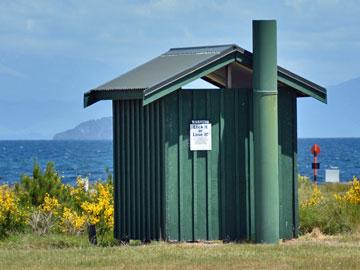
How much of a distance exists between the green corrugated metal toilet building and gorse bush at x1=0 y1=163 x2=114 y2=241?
178 cm

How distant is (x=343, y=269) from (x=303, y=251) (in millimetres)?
1828

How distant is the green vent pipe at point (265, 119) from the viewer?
735 inches

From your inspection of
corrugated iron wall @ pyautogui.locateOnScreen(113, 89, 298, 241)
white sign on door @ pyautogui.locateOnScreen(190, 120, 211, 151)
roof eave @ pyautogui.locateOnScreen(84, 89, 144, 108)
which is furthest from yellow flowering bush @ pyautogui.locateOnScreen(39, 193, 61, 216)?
white sign on door @ pyautogui.locateOnScreen(190, 120, 211, 151)

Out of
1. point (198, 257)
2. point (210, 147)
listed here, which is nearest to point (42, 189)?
point (210, 147)

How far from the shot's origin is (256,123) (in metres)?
18.8

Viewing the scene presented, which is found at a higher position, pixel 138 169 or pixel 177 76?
pixel 177 76

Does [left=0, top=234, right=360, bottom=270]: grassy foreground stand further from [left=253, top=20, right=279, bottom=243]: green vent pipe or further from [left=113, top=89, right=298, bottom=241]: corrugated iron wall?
[left=253, top=20, right=279, bottom=243]: green vent pipe

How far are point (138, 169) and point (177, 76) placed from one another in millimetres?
1806

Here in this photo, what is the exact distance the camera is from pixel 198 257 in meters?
16.5

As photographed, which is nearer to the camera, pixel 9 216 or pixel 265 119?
pixel 265 119

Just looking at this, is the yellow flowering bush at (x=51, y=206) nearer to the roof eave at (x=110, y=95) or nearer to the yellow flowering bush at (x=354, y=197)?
the roof eave at (x=110, y=95)

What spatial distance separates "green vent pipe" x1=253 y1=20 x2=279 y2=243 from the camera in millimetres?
18672

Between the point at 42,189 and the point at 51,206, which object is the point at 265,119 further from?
the point at 42,189

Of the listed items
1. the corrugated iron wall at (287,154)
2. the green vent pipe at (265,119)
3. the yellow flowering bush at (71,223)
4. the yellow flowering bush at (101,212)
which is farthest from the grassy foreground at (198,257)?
the yellow flowering bush at (71,223)
